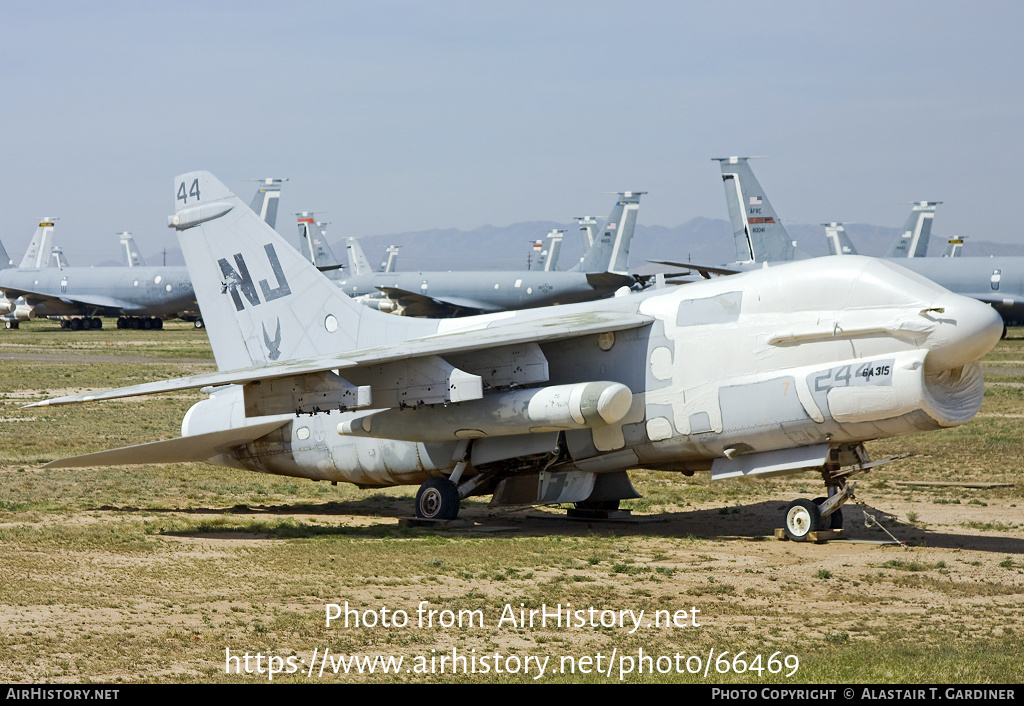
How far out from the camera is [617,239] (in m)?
68.3

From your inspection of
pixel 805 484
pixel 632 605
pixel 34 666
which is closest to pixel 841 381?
pixel 632 605

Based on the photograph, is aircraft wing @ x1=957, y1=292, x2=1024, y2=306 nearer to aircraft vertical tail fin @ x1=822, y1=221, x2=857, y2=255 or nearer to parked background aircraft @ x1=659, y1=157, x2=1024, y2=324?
parked background aircraft @ x1=659, y1=157, x2=1024, y2=324

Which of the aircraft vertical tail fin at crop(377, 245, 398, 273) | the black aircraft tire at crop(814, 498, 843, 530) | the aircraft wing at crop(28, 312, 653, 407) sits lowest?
the black aircraft tire at crop(814, 498, 843, 530)

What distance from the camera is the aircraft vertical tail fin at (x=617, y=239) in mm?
67312

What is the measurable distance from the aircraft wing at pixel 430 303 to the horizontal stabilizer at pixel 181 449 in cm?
5822

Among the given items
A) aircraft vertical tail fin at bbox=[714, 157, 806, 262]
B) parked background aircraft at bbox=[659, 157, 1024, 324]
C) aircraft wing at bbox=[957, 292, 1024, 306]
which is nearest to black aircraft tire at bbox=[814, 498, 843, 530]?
parked background aircraft at bbox=[659, 157, 1024, 324]

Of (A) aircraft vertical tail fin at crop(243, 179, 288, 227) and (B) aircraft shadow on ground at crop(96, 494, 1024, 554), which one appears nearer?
(B) aircraft shadow on ground at crop(96, 494, 1024, 554)

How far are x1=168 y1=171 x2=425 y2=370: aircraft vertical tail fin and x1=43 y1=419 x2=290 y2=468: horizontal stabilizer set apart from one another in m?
1.18

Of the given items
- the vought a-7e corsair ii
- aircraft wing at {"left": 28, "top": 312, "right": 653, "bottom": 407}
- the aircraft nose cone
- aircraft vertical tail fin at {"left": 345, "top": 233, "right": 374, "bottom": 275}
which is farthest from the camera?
aircraft vertical tail fin at {"left": 345, "top": 233, "right": 374, "bottom": 275}

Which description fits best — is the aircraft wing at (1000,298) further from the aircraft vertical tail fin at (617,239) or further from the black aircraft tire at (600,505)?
the black aircraft tire at (600,505)

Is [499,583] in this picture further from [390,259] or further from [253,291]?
[390,259]

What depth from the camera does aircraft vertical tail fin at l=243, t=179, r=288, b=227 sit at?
74.1m

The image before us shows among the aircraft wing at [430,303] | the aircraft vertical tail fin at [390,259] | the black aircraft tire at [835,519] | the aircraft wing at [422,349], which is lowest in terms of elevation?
the black aircraft tire at [835,519]

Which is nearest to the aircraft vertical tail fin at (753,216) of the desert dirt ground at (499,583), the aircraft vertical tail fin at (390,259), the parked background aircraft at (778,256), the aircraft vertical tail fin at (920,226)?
the parked background aircraft at (778,256)
